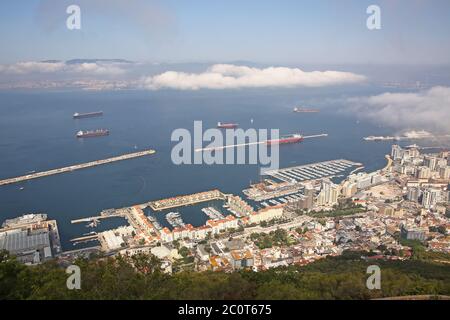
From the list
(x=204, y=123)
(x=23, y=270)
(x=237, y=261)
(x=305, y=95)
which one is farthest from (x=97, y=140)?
(x=305, y=95)

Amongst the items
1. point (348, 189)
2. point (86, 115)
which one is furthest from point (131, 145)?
point (348, 189)

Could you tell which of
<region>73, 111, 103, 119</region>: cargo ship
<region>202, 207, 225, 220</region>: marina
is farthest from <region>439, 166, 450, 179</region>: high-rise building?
<region>73, 111, 103, 119</region>: cargo ship

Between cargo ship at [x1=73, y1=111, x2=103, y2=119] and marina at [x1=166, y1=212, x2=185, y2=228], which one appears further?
cargo ship at [x1=73, y1=111, x2=103, y2=119]

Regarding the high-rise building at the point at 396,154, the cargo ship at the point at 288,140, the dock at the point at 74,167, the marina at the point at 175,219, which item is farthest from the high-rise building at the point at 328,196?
the dock at the point at 74,167

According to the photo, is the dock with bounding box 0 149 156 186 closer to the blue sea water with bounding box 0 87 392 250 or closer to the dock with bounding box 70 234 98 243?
the blue sea water with bounding box 0 87 392 250

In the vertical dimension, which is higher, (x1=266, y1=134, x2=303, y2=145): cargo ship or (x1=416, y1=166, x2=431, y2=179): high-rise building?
(x1=266, y1=134, x2=303, y2=145): cargo ship
